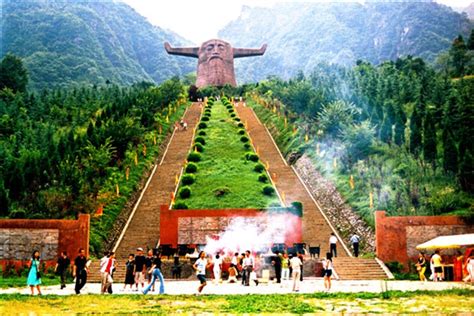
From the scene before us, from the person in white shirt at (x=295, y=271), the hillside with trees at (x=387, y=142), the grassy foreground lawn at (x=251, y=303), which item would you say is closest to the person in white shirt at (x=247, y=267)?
the person in white shirt at (x=295, y=271)

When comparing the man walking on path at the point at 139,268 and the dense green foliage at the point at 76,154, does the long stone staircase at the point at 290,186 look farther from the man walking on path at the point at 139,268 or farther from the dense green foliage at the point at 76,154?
the man walking on path at the point at 139,268

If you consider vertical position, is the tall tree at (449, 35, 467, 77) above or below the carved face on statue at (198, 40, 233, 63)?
below


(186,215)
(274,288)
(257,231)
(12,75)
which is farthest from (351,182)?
(12,75)

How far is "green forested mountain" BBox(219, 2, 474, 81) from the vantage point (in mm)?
96750

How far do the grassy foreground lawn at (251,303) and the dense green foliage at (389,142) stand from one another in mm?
8222

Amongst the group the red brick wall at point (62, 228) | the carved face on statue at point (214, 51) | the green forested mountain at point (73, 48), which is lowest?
the red brick wall at point (62, 228)

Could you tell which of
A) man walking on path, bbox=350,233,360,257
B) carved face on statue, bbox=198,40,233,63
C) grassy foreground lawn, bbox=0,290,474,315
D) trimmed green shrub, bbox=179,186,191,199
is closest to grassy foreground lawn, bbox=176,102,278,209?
trimmed green shrub, bbox=179,186,191,199

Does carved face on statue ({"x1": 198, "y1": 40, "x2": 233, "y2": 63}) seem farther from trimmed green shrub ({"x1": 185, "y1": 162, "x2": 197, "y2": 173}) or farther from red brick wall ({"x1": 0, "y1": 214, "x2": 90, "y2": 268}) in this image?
red brick wall ({"x1": 0, "y1": 214, "x2": 90, "y2": 268})

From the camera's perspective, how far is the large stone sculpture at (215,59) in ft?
198

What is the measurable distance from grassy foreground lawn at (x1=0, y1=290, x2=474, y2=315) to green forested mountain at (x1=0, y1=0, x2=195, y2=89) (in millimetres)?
54190

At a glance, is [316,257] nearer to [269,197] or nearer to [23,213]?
[269,197]

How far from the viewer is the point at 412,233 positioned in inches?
744

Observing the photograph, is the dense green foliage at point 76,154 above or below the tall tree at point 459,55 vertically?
below

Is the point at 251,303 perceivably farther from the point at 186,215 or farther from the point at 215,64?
the point at 215,64
